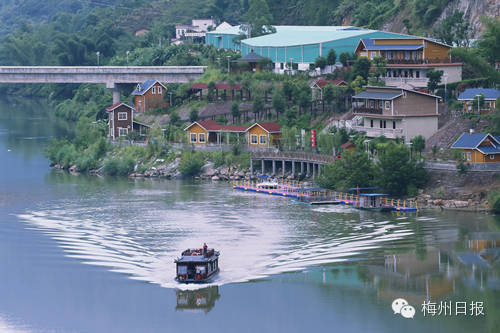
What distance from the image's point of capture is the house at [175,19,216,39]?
115000 millimetres

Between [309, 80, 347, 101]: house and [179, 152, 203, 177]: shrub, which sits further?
[309, 80, 347, 101]: house

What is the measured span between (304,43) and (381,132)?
20.2m

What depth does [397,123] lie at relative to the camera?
6056 centimetres

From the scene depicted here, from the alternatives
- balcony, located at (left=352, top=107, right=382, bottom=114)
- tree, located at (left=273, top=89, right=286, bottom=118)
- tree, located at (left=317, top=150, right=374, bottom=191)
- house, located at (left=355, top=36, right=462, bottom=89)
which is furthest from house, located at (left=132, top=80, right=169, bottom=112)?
tree, located at (left=317, top=150, right=374, bottom=191)

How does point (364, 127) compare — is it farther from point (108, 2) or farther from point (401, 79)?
point (108, 2)

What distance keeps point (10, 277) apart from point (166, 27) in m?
81.6

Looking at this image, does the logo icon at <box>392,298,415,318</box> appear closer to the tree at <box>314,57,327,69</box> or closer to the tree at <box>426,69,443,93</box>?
the tree at <box>426,69,443,93</box>

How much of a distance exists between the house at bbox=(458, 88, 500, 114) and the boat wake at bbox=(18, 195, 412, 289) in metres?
13.4

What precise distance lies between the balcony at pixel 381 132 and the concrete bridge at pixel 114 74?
24675 millimetres

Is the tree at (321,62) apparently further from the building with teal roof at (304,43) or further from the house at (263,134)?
the house at (263,134)

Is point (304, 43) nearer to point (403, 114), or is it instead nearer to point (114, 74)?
point (114, 74)

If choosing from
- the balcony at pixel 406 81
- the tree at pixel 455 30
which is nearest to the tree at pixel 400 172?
the balcony at pixel 406 81

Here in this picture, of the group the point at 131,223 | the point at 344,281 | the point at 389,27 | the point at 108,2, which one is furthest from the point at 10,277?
the point at 108,2

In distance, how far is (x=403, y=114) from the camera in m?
60.3
